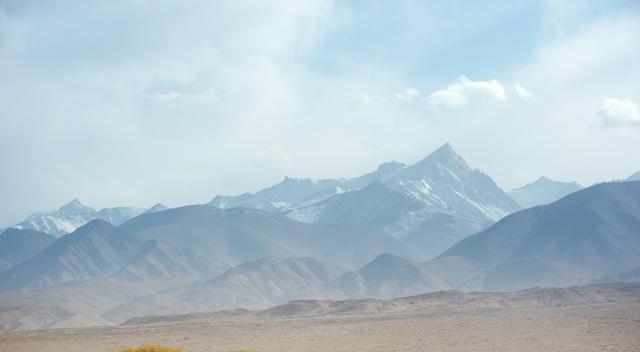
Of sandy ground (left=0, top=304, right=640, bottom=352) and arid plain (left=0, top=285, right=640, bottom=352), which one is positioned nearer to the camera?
sandy ground (left=0, top=304, right=640, bottom=352)

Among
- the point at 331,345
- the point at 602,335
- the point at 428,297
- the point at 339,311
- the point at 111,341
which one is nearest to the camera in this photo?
the point at 602,335

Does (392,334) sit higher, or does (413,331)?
(392,334)

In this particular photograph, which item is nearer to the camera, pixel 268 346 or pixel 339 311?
pixel 268 346

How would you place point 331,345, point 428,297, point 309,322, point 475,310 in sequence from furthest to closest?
point 428,297, point 475,310, point 309,322, point 331,345

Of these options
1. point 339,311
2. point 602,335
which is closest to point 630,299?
point 339,311

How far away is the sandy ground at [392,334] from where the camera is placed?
87.8 metres

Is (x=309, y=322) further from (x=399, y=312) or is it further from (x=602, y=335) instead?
(x=602, y=335)

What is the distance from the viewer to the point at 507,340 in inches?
3585

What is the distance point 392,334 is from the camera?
108m

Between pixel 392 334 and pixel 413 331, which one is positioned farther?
pixel 413 331

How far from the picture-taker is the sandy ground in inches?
3455

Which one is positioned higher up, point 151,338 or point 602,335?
point 151,338

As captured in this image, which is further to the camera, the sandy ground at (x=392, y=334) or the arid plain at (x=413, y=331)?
the arid plain at (x=413, y=331)

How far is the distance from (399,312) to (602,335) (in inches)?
Answer: 2688
